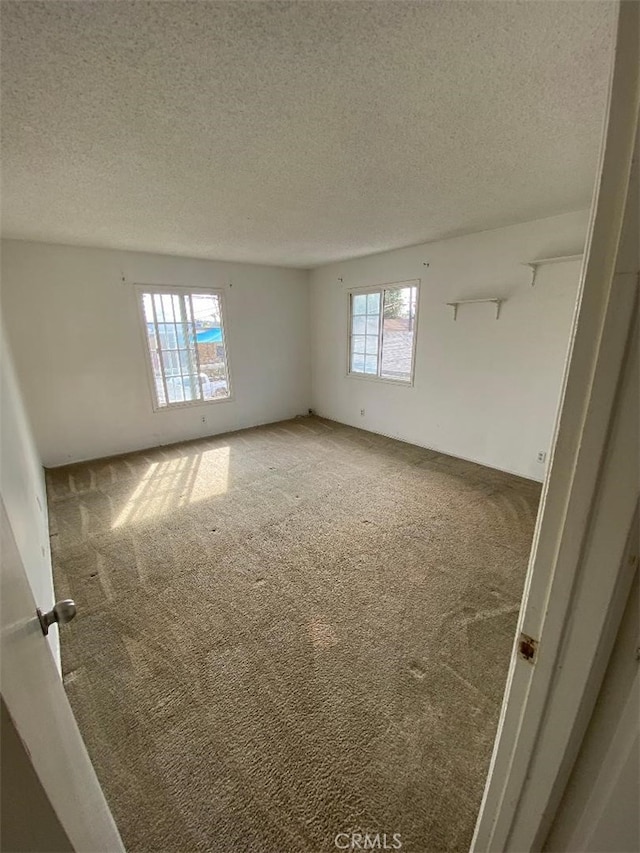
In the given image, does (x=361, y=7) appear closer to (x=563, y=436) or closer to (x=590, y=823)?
(x=563, y=436)

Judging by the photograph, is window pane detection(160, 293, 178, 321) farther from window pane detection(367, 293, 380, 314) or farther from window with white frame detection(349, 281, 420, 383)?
window pane detection(367, 293, 380, 314)

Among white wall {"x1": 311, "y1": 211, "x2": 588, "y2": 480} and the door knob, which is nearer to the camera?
the door knob

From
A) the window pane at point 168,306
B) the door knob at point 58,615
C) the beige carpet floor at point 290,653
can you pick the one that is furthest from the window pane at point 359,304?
the door knob at point 58,615

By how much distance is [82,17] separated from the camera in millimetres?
940

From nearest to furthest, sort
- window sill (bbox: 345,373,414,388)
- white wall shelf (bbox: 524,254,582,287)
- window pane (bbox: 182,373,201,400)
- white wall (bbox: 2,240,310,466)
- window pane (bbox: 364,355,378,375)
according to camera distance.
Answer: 1. white wall shelf (bbox: 524,254,582,287)
2. white wall (bbox: 2,240,310,466)
3. window sill (bbox: 345,373,414,388)
4. window pane (bbox: 182,373,201,400)
5. window pane (bbox: 364,355,378,375)

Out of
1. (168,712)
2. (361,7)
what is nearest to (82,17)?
(361,7)

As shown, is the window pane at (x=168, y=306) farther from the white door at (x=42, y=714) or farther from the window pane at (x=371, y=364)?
the white door at (x=42, y=714)

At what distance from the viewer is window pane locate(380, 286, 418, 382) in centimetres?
413

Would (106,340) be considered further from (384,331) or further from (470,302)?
(470,302)

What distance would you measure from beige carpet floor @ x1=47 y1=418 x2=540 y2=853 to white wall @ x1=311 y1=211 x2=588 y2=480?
29.5 inches

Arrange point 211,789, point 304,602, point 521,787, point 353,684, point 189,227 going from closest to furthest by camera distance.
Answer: point 521,787
point 211,789
point 353,684
point 304,602
point 189,227

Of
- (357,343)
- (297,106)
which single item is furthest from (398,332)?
(297,106)

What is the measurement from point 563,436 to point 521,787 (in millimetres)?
707

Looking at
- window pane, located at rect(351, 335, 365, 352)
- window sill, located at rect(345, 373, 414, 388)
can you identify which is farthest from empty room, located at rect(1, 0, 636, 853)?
window pane, located at rect(351, 335, 365, 352)
